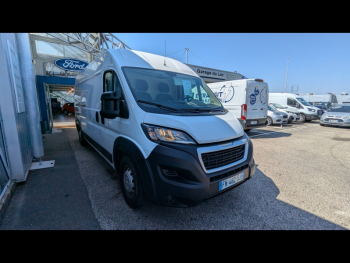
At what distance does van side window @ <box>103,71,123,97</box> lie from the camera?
2620mm

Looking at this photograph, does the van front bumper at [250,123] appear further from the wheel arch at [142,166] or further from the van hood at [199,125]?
the wheel arch at [142,166]

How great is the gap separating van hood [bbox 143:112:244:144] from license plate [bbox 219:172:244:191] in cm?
51

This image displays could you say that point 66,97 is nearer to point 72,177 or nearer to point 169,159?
point 72,177

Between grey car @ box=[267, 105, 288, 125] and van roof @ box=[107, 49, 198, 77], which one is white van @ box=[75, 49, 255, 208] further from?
grey car @ box=[267, 105, 288, 125]

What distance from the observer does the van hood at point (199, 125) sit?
2010 mm

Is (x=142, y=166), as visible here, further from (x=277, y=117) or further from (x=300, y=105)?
(x=300, y=105)

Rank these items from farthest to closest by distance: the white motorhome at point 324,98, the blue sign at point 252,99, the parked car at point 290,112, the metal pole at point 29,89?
the white motorhome at point 324,98
the parked car at point 290,112
the blue sign at point 252,99
the metal pole at point 29,89

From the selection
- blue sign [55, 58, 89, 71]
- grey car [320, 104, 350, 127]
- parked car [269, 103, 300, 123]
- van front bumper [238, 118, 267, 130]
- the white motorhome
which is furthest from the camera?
the white motorhome

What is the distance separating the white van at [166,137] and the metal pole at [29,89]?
8.79ft

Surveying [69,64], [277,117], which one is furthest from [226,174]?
[69,64]

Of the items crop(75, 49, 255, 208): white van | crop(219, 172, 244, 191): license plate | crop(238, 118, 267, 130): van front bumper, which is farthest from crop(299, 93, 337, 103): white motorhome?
crop(219, 172, 244, 191): license plate

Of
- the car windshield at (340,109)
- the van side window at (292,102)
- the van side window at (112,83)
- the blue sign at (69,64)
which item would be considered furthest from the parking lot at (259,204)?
the van side window at (292,102)
